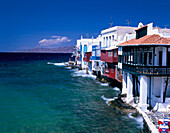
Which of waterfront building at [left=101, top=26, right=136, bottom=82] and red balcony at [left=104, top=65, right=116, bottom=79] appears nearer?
waterfront building at [left=101, top=26, right=136, bottom=82]

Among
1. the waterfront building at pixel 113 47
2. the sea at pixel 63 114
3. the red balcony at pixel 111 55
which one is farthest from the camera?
the waterfront building at pixel 113 47

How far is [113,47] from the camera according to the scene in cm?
3694

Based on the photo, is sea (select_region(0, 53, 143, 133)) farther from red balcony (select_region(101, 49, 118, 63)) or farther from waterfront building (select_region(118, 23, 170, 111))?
red balcony (select_region(101, 49, 118, 63))

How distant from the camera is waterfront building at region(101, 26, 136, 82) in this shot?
3619 centimetres

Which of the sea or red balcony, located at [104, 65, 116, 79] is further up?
red balcony, located at [104, 65, 116, 79]

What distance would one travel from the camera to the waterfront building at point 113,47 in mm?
36188

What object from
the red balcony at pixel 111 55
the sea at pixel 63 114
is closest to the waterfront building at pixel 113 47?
the red balcony at pixel 111 55

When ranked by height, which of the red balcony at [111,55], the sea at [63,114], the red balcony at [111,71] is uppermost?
the red balcony at [111,55]

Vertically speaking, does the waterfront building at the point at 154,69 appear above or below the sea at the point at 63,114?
above

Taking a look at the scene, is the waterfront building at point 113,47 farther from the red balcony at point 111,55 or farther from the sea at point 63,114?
the sea at point 63,114

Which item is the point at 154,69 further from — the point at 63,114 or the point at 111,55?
the point at 111,55

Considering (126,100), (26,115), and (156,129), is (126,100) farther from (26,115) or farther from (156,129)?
(26,115)

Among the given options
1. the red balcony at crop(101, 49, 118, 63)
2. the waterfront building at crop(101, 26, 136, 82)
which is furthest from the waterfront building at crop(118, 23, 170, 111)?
the red balcony at crop(101, 49, 118, 63)

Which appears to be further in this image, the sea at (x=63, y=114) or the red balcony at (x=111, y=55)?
→ the red balcony at (x=111, y=55)
